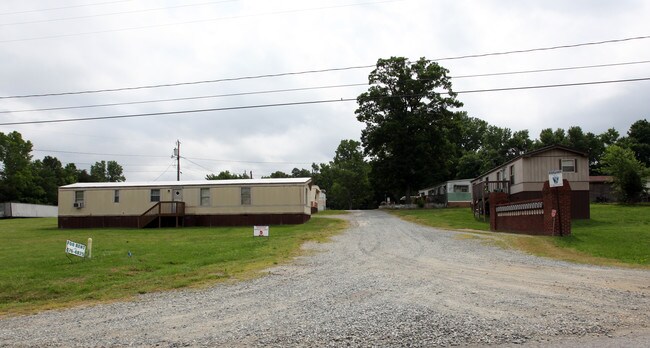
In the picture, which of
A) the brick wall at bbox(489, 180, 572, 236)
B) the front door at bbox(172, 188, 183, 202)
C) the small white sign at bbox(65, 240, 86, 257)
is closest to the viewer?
the small white sign at bbox(65, 240, 86, 257)

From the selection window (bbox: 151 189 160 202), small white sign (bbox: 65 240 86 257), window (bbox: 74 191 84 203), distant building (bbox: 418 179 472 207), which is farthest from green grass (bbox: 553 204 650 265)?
window (bbox: 74 191 84 203)

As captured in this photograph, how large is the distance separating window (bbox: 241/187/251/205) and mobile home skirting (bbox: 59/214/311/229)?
952 millimetres

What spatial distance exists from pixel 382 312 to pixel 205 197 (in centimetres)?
3000

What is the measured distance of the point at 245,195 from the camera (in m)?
34.7

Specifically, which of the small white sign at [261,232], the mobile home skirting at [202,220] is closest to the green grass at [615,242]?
the small white sign at [261,232]

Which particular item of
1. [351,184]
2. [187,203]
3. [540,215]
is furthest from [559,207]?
[351,184]

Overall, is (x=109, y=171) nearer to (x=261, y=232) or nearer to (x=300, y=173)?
(x=300, y=173)

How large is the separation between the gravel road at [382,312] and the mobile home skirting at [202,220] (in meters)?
21.5

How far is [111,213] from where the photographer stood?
36188 mm

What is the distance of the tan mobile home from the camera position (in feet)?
111

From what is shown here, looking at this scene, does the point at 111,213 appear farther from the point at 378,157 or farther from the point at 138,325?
the point at 138,325

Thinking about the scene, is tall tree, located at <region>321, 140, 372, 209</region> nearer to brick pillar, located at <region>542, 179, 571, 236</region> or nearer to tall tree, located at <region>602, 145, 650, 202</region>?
tall tree, located at <region>602, 145, 650, 202</region>

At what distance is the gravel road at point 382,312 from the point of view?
5.83 meters

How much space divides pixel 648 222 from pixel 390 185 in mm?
31088
